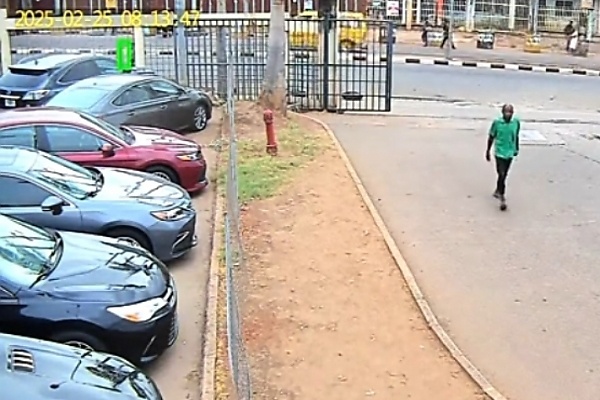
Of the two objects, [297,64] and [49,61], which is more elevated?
[49,61]

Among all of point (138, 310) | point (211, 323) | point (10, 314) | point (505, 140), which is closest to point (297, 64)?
point (505, 140)

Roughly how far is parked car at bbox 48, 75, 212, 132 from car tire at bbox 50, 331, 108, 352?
28.9 feet

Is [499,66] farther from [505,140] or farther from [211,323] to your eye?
[211,323]

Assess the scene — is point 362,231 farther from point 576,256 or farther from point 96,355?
point 96,355

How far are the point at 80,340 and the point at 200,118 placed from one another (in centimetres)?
1225

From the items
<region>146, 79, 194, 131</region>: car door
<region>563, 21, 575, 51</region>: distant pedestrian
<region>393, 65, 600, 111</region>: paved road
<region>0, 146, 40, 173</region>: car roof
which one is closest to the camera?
<region>0, 146, 40, 173</region>: car roof

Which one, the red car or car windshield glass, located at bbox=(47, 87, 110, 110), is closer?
the red car

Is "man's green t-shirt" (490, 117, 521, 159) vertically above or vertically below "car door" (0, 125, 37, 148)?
below

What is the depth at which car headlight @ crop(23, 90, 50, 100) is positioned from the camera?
19325mm

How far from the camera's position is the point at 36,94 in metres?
19.4

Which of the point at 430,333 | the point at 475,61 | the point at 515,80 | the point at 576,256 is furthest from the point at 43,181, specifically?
the point at 475,61

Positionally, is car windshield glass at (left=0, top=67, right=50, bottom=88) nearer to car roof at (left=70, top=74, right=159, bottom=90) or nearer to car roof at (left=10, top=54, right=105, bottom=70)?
car roof at (left=10, top=54, right=105, bottom=70)

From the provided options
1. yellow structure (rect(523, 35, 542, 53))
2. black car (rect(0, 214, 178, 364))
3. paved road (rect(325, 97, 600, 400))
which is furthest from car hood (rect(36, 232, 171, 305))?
yellow structure (rect(523, 35, 542, 53))

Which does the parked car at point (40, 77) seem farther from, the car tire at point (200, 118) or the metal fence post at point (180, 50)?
the car tire at point (200, 118)
